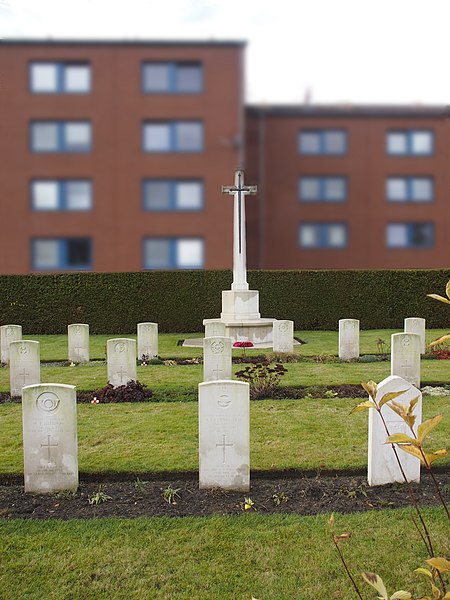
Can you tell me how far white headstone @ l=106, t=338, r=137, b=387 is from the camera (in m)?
8.72

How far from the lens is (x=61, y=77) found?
16.8m

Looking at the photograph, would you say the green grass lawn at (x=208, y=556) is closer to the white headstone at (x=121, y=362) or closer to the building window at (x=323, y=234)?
the white headstone at (x=121, y=362)

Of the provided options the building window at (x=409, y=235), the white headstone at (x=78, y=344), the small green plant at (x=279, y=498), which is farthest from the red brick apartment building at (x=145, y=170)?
the small green plant at (x=279, y=498)

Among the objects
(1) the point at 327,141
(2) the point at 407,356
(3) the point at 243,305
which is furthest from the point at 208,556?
(3) the point at 243,305

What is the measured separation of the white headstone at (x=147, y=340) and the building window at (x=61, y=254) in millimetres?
8117

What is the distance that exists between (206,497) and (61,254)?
53.1ft

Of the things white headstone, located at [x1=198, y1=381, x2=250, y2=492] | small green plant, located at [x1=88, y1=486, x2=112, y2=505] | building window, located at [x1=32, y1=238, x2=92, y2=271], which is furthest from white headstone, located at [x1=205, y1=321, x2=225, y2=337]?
building window, located at [x1=32, y1=238, x2=92, y2=271]

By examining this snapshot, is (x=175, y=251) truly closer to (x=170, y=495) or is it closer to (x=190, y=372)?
(x=190, y=372)

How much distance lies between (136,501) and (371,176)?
12.4 metres

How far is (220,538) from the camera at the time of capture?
12.3 ft

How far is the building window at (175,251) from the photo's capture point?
20.1 metres

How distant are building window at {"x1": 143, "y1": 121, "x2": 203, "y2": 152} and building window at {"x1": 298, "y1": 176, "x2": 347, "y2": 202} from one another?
6338 millimetres

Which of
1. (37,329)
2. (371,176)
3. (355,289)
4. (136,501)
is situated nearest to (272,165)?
(371,176)

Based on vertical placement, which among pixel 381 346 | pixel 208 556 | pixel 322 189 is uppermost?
pixel 322 189
